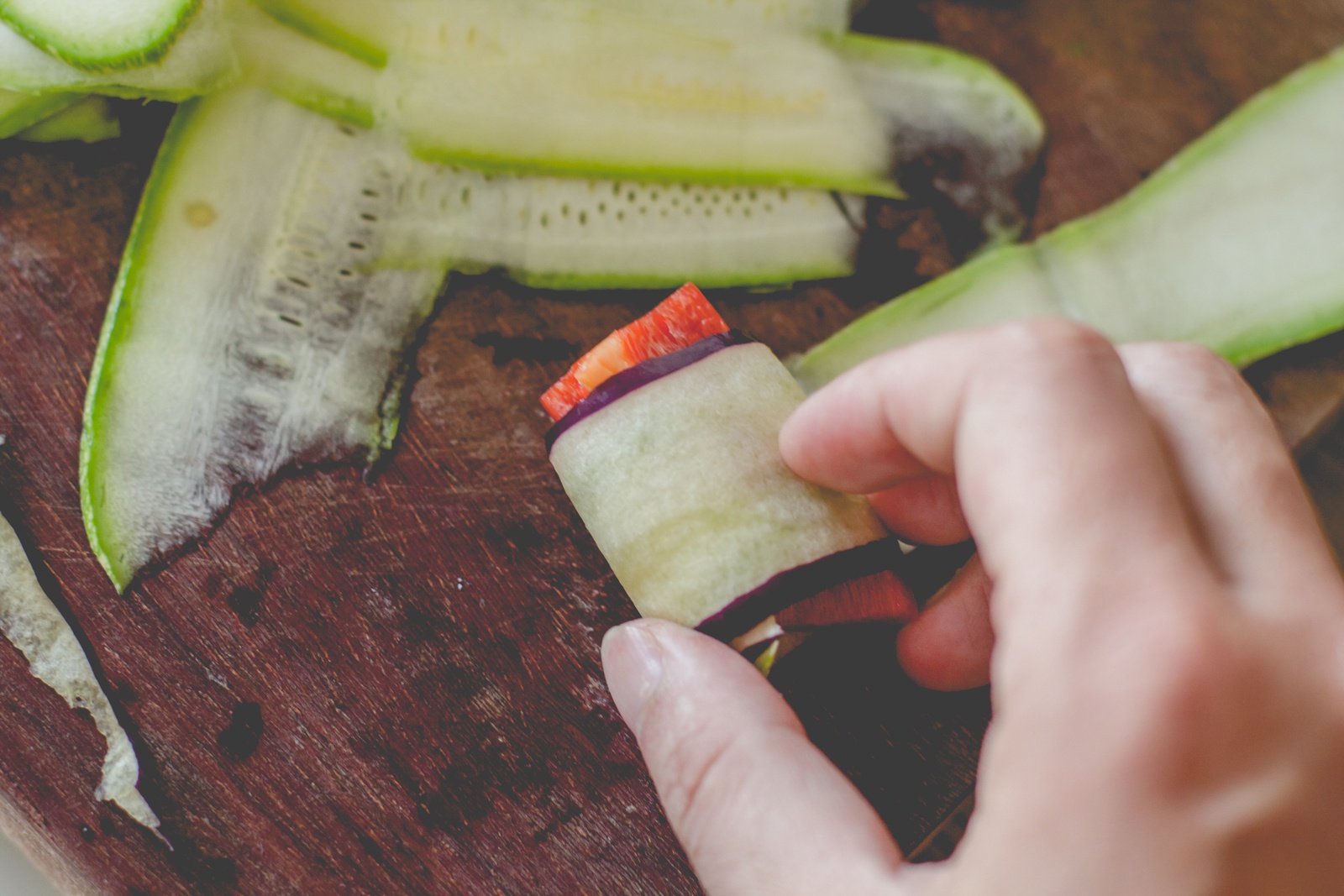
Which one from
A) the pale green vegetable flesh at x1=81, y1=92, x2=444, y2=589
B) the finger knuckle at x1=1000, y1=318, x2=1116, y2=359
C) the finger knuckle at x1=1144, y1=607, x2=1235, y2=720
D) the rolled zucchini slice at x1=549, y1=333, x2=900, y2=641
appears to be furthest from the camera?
the pale green vegetable flesh at x1=81, y1=92, x2=444, y2=589

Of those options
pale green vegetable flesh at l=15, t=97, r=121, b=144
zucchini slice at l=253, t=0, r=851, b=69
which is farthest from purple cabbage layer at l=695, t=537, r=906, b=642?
pale green vegetable flesh at l=15, t=97, r=121, b=144

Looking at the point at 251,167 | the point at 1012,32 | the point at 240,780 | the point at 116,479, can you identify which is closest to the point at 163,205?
the point at 251,167

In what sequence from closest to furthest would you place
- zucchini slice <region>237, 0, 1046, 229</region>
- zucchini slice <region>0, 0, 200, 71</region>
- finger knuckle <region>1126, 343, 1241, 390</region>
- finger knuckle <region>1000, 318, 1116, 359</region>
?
finger knuckle <region>1000, 318, 1116, 359</region>, finger knuckle <region>1126, 343, 1241, 390</region>, zucchini slice <region>0, 0, 200, 71</region>, zucchini slice <region>237, 0, 1046, 229</region>

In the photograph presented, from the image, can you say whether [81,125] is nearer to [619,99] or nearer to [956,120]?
[619,99]

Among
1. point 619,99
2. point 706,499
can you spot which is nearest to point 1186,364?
point 706,499

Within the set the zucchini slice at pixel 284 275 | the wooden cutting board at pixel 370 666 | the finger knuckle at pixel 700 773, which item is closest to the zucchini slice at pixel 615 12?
the zucchini slice at pixel 284 275

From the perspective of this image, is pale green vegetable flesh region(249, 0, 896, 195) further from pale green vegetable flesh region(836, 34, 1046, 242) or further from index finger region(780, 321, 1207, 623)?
index finger region(780, 321, 1207, 623)
